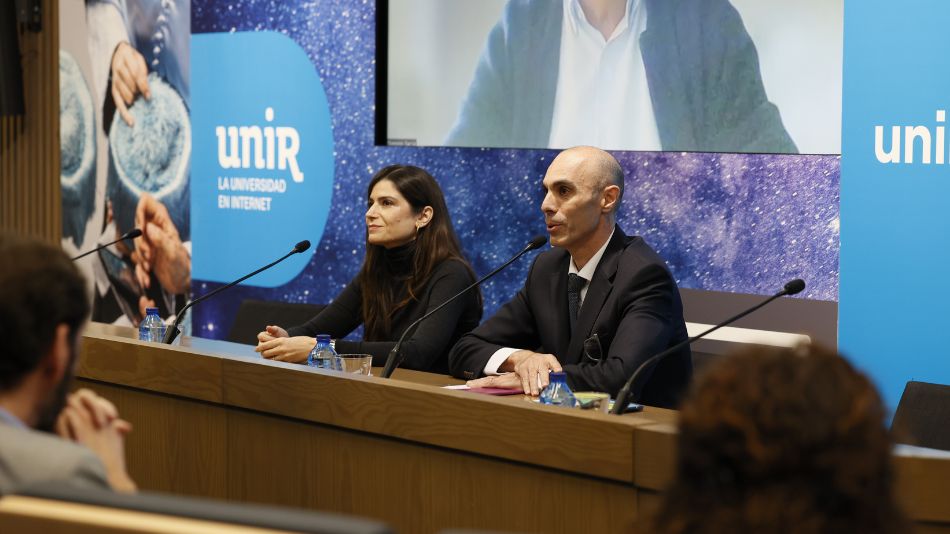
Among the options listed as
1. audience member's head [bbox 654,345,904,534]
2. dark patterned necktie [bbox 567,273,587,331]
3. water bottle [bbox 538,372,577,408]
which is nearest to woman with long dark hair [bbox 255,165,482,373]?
dark patterned necktie [bbox 567,273,587,331]

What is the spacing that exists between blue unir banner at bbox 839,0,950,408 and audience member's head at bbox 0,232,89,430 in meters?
2.51

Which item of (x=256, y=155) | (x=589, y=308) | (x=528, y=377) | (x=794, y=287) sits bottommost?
(x=528, y=377)

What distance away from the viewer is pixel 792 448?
106 cm

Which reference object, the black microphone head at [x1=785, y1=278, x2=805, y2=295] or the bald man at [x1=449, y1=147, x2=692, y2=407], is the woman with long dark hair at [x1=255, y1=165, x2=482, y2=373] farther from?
the black microphone head at [x1=785, y1=278, x2=805, y2=295]

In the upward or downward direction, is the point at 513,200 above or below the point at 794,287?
above

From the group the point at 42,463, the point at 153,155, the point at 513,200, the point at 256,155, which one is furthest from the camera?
the point at 153,155

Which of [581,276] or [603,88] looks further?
[603,88]

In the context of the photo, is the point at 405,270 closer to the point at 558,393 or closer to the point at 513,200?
the point at 513,200

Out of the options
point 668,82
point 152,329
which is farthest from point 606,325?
point 668,82

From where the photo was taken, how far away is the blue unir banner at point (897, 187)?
3.52 meters

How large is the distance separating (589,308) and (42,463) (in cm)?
228

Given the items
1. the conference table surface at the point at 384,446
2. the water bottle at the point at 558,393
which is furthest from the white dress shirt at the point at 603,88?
the water bottle at the point at 558,393

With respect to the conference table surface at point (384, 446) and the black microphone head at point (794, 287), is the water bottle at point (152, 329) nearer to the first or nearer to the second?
the conference table surface at point (384, 446)

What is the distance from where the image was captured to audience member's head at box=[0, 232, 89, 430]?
1685mm
